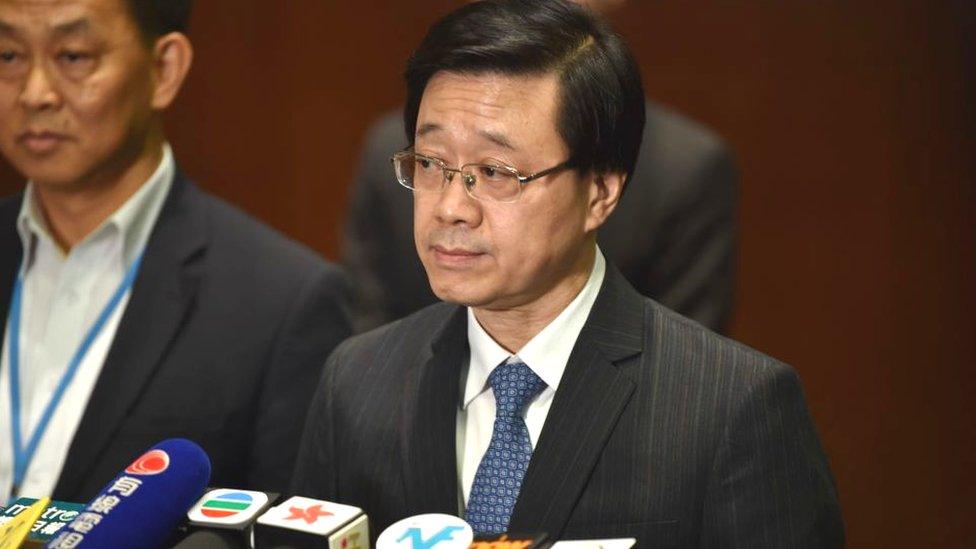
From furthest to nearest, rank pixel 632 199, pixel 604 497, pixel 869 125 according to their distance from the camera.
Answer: pixel 869 125 → pixel 632 199 → pixel 604 497

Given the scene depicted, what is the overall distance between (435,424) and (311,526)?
19.9 inches

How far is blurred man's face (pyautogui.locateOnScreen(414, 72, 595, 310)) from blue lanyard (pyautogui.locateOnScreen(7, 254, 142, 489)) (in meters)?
0.87

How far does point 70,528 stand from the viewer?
5.05 ft

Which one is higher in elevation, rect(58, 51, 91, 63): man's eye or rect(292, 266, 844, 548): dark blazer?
rect(58, 51, 91, 63): man's eye

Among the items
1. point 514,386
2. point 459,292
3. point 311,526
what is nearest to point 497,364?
point 514,386

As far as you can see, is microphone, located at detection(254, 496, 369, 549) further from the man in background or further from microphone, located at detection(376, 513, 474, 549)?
the man in background

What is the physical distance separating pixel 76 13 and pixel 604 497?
129 cm

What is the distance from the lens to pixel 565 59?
198cm

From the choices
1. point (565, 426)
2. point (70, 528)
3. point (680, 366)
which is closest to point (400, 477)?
point (565, 426)

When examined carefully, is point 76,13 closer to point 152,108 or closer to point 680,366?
point 152,108

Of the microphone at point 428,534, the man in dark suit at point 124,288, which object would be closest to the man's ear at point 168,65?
the man in dark suit at point 124,288

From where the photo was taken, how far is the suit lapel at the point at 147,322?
2547 mm

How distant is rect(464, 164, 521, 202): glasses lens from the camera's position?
1960 mm

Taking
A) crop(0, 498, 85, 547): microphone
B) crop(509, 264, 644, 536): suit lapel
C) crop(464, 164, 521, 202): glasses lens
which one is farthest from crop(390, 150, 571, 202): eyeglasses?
crop(0, 498, 85, 547): microphone
